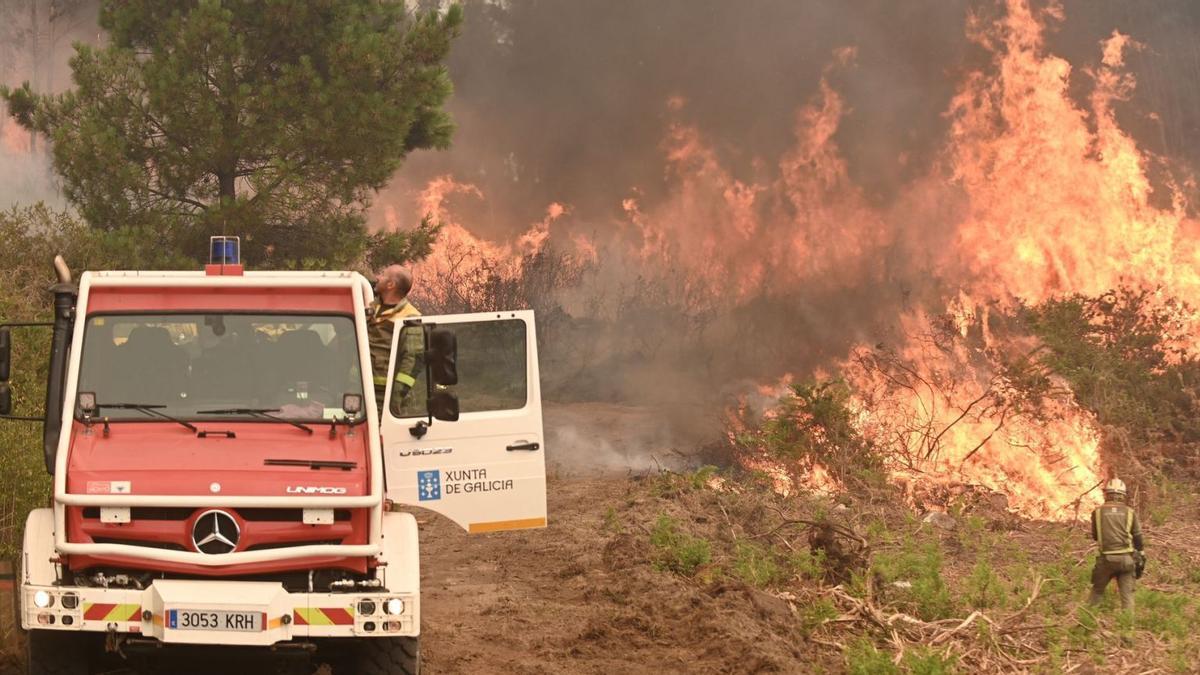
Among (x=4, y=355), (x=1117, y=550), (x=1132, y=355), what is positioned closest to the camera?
(x=4, y=355)

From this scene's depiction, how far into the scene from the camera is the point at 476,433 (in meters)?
8.75

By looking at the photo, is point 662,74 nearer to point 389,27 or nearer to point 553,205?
point 553,205

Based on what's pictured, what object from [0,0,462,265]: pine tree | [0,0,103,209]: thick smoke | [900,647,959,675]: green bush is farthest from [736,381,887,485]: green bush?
[0,0,103,209]: thick smoke

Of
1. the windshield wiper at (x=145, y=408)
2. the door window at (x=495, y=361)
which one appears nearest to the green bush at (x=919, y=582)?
the door window at (x=495, y=361)

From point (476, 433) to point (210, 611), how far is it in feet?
8.11

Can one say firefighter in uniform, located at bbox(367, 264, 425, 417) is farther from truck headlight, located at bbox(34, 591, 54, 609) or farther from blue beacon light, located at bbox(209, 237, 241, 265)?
truck headlight, located at bbox(34, 591, 54, 609)

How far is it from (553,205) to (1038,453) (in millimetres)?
17645

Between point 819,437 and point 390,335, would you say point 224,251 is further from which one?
point 819,437

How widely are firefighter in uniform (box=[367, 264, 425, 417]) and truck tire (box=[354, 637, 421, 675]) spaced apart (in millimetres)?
1695

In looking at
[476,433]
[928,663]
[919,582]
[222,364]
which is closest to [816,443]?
[919,582]

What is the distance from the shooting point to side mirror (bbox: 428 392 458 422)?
7809 millimetres

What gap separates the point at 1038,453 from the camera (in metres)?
17.5

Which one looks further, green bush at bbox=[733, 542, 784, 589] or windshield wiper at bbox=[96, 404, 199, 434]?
green bush at bbox=[733, 542, 784, 589]

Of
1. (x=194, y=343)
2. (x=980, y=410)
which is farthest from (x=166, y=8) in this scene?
(x=194, y=343)
